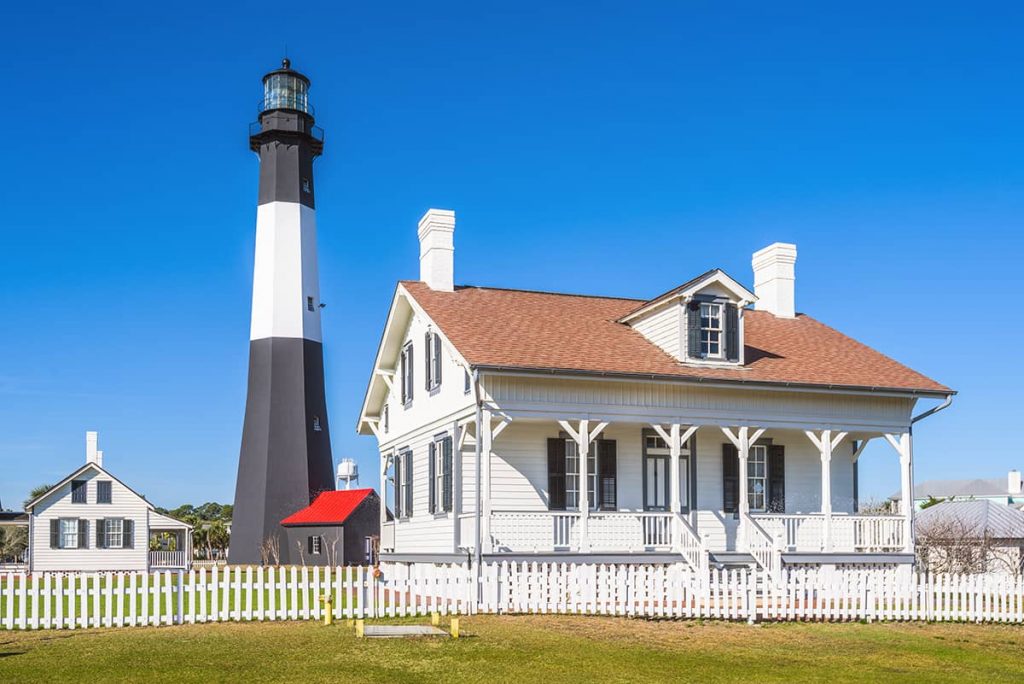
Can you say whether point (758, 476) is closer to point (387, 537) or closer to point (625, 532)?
point (625, 532)

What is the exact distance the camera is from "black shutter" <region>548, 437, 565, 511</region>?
80.4ft

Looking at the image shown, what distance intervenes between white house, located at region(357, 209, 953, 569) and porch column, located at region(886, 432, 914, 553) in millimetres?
40

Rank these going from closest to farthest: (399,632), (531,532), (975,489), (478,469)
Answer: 1. (399,632)
2. (478,469)
3. (531,532)
4. (975,489)

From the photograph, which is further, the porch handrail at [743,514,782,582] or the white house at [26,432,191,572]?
the white house at [26,432,191,572]

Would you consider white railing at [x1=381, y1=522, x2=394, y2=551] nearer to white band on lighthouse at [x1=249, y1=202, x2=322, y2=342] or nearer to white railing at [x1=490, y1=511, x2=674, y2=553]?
white railing at [x1=490, y1=511, x2=674, y2=553]

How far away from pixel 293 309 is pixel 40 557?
1471 cm

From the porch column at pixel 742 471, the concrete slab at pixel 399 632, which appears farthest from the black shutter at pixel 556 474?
the concrete slab at pixel 399 632

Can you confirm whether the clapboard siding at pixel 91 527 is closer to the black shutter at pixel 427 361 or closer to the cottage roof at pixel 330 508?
the cottage roof at pixel 330 508

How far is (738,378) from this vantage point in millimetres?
24516

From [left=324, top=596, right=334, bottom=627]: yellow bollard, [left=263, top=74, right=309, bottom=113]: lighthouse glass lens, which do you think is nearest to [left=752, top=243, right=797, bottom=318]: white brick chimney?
[left=324, top=596, right=334, bottom=627]: yellow bollard

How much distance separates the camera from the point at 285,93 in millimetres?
46031

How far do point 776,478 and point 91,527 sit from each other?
1250 inches

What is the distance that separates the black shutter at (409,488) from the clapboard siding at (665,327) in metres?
6.22

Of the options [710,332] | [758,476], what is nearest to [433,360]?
[710,332]
